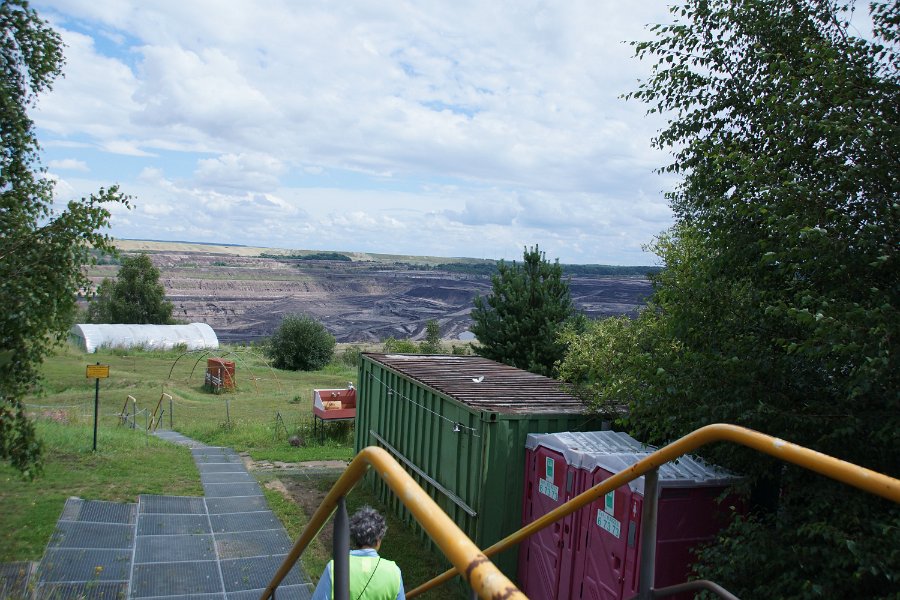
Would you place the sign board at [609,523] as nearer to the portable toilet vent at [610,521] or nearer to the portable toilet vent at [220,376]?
the portable toilet vent at [610,521]

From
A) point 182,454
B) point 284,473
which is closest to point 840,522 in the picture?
point 284,473

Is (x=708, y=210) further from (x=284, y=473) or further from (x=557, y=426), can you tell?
(x=284, y=473)

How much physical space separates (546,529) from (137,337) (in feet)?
135

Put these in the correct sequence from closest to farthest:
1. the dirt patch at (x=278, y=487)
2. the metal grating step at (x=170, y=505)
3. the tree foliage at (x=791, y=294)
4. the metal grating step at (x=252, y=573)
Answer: the tree foliage at (x=791, y=294) → the metal grating step at (x=252, y=573) → the metal grating step at (x=170, y=505) → the dirt patch at (x=278, y=487)

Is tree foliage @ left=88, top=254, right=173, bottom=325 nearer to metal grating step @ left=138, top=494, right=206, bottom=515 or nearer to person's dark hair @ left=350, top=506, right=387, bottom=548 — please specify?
metal grating step @ left=138, top=494, right=206, bottom=515

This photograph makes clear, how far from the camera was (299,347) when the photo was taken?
4319cm

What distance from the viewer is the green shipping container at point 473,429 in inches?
362

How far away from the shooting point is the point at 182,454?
50.5 feet

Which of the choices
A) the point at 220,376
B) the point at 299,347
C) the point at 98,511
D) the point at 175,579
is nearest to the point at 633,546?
the point at 175,579

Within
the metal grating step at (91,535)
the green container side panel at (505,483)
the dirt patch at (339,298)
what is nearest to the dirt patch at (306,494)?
the metal grating step at (91,535)

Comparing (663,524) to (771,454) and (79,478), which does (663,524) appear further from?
(79,478)

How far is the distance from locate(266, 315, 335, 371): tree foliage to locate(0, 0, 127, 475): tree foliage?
3549 centimetres

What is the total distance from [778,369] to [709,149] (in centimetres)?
281

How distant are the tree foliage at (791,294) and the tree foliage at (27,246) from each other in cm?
621
